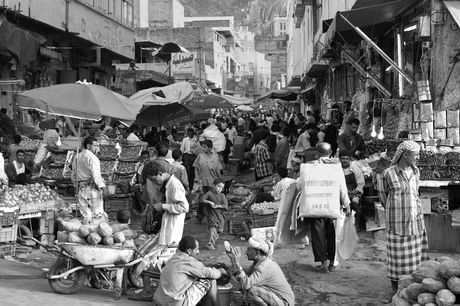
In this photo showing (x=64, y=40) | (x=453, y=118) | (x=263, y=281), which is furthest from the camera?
(x=64, y=40)

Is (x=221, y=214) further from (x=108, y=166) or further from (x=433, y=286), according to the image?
(x=433, y=286)

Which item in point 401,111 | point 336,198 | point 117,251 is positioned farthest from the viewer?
point 401,111

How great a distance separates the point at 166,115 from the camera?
17969 millimetres

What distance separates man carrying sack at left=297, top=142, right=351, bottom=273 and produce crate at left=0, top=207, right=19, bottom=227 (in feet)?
11.5

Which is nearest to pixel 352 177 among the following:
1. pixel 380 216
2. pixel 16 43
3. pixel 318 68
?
pixel 380 216

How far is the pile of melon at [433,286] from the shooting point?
5984 mm

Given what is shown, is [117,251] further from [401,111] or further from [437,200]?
[401,111]

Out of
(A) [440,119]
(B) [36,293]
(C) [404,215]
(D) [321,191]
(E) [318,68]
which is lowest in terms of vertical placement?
(B) [36,293]

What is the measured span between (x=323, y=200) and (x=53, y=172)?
21.2 ft

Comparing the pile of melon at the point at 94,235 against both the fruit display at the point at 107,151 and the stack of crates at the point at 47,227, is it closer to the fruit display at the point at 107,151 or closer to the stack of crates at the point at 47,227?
the stack of crates at the point at 47,227

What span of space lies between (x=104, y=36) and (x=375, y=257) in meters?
21.0

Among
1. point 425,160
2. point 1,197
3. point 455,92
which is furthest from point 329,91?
point 1,197

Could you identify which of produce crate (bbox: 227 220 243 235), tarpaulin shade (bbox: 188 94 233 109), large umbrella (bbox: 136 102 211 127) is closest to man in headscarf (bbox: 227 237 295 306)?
produce crate (bbox: 227 220 243 235)

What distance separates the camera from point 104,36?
2833 centimetres
